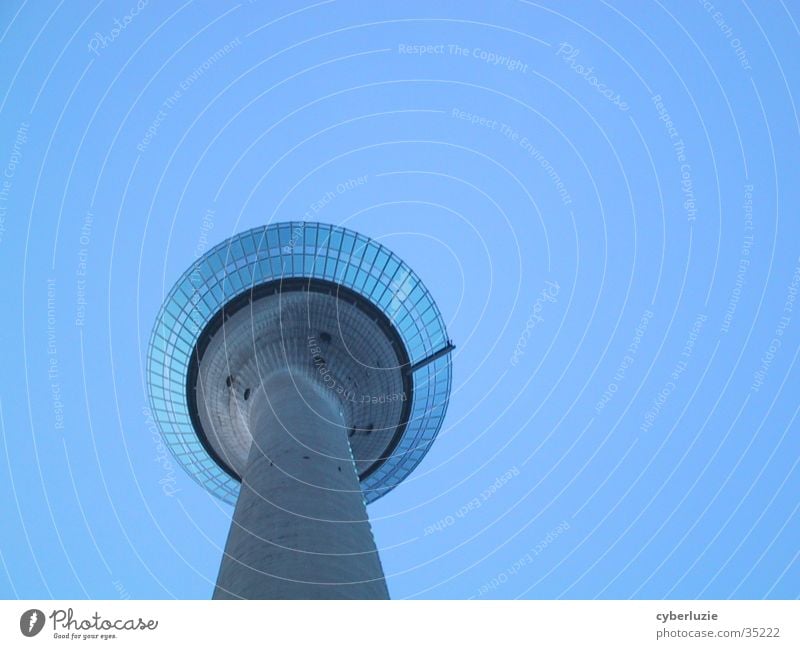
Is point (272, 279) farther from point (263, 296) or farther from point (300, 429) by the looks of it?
point (300, 429)

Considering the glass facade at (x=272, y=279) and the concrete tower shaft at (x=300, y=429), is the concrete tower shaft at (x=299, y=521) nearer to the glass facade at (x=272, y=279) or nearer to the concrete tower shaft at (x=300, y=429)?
the concrete tower shaft at (x=300, y=429)
